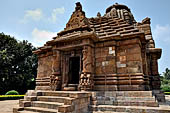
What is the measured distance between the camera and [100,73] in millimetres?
8570

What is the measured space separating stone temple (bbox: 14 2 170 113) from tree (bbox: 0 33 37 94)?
1916 cm

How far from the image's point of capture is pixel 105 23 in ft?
34.7

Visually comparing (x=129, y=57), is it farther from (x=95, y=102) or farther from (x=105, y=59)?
(x=95, y=102)

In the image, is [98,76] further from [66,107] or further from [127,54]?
[66,107]

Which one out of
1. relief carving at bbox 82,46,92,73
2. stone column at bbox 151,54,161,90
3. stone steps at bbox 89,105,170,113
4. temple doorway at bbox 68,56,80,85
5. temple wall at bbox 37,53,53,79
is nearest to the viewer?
stone steps at bbox 89,105,170,113

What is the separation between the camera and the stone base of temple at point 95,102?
19.9 feet

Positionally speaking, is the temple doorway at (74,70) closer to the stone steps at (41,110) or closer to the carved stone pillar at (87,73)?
the carved stone pillar at (87,73)

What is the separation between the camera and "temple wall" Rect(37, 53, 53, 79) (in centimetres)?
1145

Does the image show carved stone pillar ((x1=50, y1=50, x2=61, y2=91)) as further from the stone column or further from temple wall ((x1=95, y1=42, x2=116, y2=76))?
the stone column

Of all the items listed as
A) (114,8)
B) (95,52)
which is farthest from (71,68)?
(114,8)

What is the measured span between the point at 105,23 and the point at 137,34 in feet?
10.8

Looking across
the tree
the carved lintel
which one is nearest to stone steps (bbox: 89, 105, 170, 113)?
the carved lintel

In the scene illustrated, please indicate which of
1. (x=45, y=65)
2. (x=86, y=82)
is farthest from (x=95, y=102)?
(x=45, y=65)

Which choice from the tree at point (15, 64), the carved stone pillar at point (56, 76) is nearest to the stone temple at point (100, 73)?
the carved stone pillar at point (56, 76)
